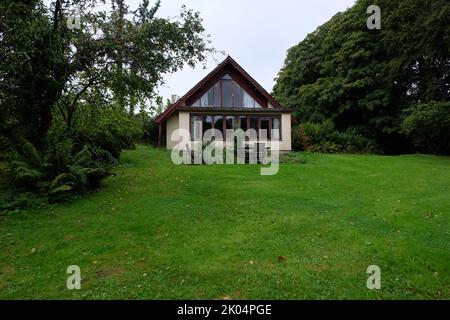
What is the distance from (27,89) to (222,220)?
6.59 m

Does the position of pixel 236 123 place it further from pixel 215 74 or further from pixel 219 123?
pixel 215 74

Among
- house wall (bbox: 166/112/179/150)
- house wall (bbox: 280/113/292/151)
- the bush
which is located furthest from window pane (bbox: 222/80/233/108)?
the bush

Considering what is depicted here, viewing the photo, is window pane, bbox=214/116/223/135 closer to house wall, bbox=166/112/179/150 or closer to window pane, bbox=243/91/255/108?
window pane, bbox=243/91/255/108

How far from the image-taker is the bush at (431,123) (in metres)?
20.0

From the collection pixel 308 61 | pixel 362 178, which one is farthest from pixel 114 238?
pixel 308 61

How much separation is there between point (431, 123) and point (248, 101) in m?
11.6

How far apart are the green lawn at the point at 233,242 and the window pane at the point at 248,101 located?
14213mm

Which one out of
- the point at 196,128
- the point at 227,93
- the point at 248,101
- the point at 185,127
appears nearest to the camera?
the point at 185,127

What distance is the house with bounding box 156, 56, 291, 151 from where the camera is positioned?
24.2 meters

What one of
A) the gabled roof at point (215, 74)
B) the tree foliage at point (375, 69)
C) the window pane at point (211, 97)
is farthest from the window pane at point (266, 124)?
the tree foliage at point (375, 69)

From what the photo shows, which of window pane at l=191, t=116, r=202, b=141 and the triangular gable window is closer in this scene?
window pane at l=191, t=116, r=202, b=141

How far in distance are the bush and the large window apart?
8.25 m

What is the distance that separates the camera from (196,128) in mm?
24203

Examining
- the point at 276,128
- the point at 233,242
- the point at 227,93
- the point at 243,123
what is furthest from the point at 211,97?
the point at 233,242
